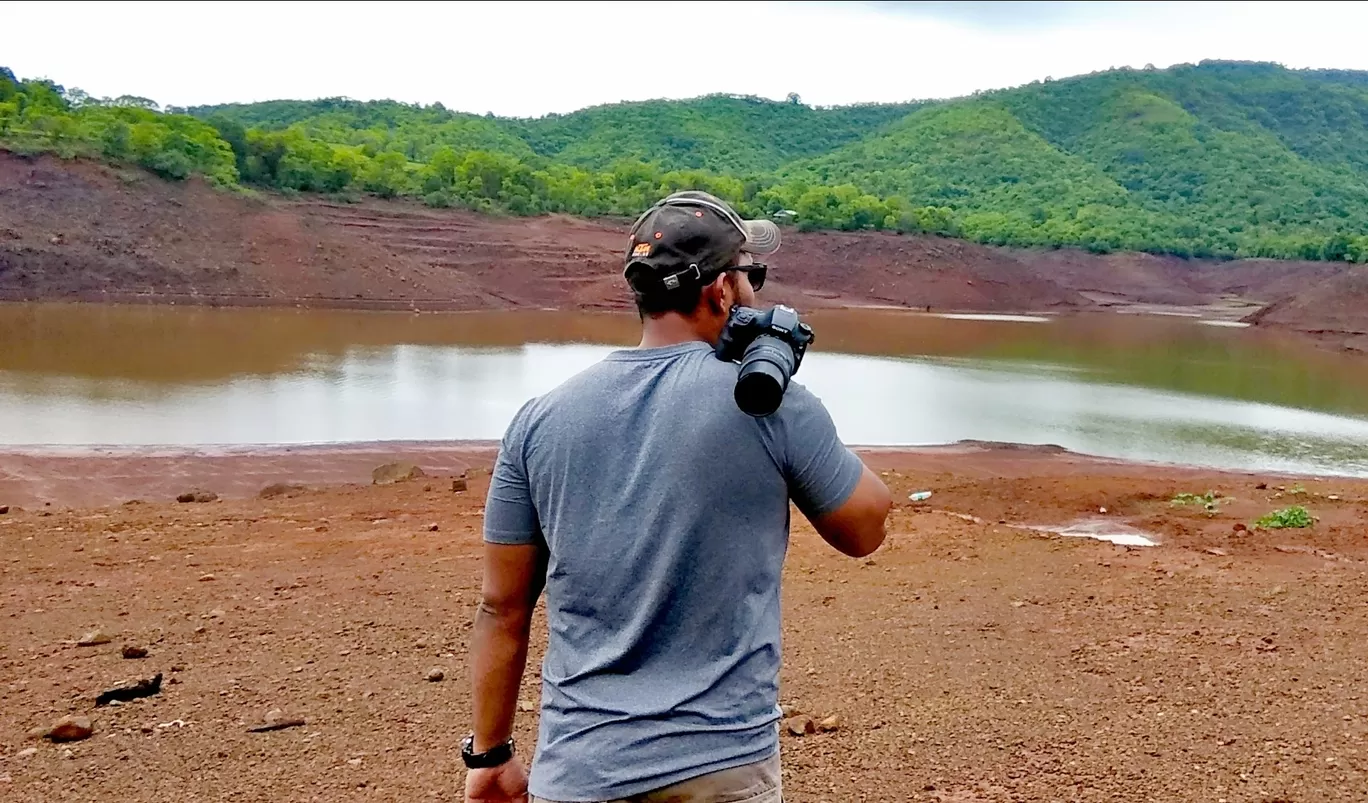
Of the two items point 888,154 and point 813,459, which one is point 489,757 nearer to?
point 813,459

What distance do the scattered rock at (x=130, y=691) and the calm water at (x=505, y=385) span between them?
12.1m

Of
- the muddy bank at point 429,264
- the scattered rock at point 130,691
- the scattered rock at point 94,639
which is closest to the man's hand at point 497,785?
the scattered rock at point 130,691

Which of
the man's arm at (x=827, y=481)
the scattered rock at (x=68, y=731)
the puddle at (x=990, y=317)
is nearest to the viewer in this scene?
the man's arm at (x=827, y=481)

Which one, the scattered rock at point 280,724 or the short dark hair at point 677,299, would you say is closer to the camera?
the short dark hair at point 677,299

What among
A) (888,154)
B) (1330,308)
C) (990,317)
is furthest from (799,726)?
(888,154)

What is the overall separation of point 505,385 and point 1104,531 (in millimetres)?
15124

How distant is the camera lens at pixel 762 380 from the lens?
165cm

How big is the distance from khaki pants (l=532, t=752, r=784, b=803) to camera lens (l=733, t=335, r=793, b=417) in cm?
49

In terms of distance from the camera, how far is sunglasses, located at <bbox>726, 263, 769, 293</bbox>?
6.24 ft

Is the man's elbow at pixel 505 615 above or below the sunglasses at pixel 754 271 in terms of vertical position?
below

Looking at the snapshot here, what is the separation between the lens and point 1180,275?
7512 cm

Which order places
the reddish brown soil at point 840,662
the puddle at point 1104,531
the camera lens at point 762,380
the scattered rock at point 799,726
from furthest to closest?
the puddle at point 1104,531
the scattered rock at point 799,726
the reddish brown soil at point 840,662
the camera lens at point 762,380

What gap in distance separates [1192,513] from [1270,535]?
5.03 ft

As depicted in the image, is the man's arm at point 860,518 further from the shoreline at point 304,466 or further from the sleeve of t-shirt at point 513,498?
the shoreline at point 304,466
